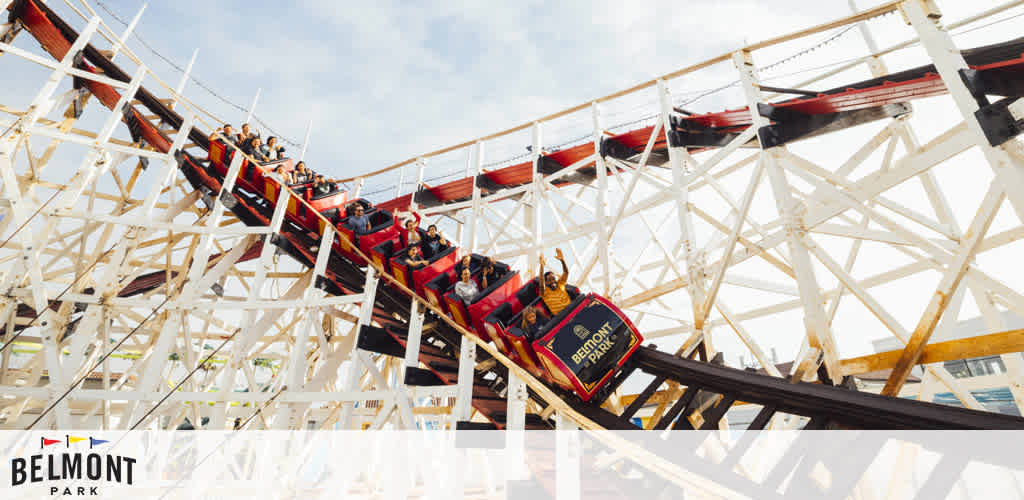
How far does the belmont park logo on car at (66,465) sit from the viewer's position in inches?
198

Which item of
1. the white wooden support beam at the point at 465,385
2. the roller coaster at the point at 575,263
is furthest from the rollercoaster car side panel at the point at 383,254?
the white wooden support beam at the point at 465,385

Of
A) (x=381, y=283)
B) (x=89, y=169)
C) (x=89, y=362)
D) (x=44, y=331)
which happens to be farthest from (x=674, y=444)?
(x=89, y=362)

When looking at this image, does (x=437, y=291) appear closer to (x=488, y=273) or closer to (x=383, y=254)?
(x=488, y=273)

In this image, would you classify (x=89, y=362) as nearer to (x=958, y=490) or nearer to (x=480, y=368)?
(x=480, y=368)

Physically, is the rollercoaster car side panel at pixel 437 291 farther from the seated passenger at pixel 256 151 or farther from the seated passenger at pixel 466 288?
the seated passenger at pixel 256 151

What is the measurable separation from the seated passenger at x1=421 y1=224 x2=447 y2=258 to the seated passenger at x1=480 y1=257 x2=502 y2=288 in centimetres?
136

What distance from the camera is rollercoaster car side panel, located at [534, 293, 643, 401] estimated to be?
160 inches

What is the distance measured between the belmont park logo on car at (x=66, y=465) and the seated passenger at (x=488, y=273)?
15.9 ft

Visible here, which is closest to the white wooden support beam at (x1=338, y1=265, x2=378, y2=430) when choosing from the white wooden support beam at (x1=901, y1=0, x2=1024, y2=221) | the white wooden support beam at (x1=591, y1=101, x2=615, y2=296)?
the white wooden support beam at (x1=591, y1=101, x2=615, y2=296)

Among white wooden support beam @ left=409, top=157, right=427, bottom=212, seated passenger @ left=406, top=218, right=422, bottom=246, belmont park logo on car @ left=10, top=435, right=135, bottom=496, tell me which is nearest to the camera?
belmont park logo on car @ left=10, top=435, right=135, bottom=496

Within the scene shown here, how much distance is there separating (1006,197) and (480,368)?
15.0ft

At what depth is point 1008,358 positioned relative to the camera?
13.0 feet

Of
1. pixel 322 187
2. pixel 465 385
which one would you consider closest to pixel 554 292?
pixel 465 385

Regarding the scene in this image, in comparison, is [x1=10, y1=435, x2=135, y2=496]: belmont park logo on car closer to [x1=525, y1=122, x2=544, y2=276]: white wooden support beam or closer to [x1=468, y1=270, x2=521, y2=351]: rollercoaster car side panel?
[x1=468, y1=270, x2=521, y2=351]: rollercoaster car side panel
